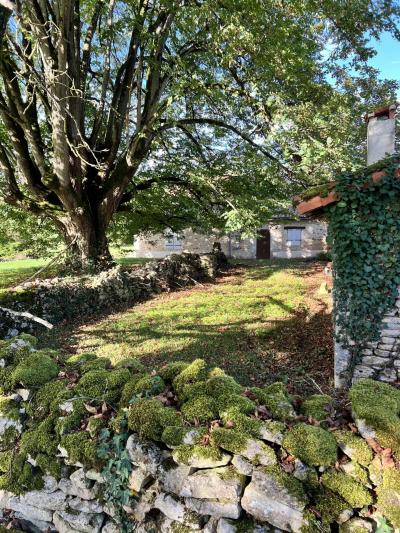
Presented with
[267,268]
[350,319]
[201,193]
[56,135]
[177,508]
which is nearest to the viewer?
[177,508]

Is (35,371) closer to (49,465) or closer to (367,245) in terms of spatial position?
(49,465)

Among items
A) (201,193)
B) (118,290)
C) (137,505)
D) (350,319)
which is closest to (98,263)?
(118,290)

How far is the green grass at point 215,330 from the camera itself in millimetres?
6934

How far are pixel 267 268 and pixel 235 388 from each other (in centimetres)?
1657

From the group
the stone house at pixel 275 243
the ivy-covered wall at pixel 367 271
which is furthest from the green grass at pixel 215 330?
the stone house at pixel 275 243

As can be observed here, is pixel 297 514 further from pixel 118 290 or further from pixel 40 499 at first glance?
pixel 118 290

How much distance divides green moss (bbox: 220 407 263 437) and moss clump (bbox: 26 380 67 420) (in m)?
1.61

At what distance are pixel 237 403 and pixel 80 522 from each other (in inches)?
69.0

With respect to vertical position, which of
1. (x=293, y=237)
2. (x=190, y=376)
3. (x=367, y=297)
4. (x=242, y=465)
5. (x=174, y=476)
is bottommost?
(x=174, y=476)

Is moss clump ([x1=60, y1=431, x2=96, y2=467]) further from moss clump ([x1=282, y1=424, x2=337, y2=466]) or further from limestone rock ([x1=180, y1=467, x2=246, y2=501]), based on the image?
moss clump ([x1=282, y1=424, x2=337, y2=466])

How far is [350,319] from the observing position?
18.7 feet

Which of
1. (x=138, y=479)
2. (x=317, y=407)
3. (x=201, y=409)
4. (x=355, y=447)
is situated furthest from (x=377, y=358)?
(x=138, y=479)

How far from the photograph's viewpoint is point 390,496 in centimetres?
207

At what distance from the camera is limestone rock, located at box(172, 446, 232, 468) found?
8.02 feet
